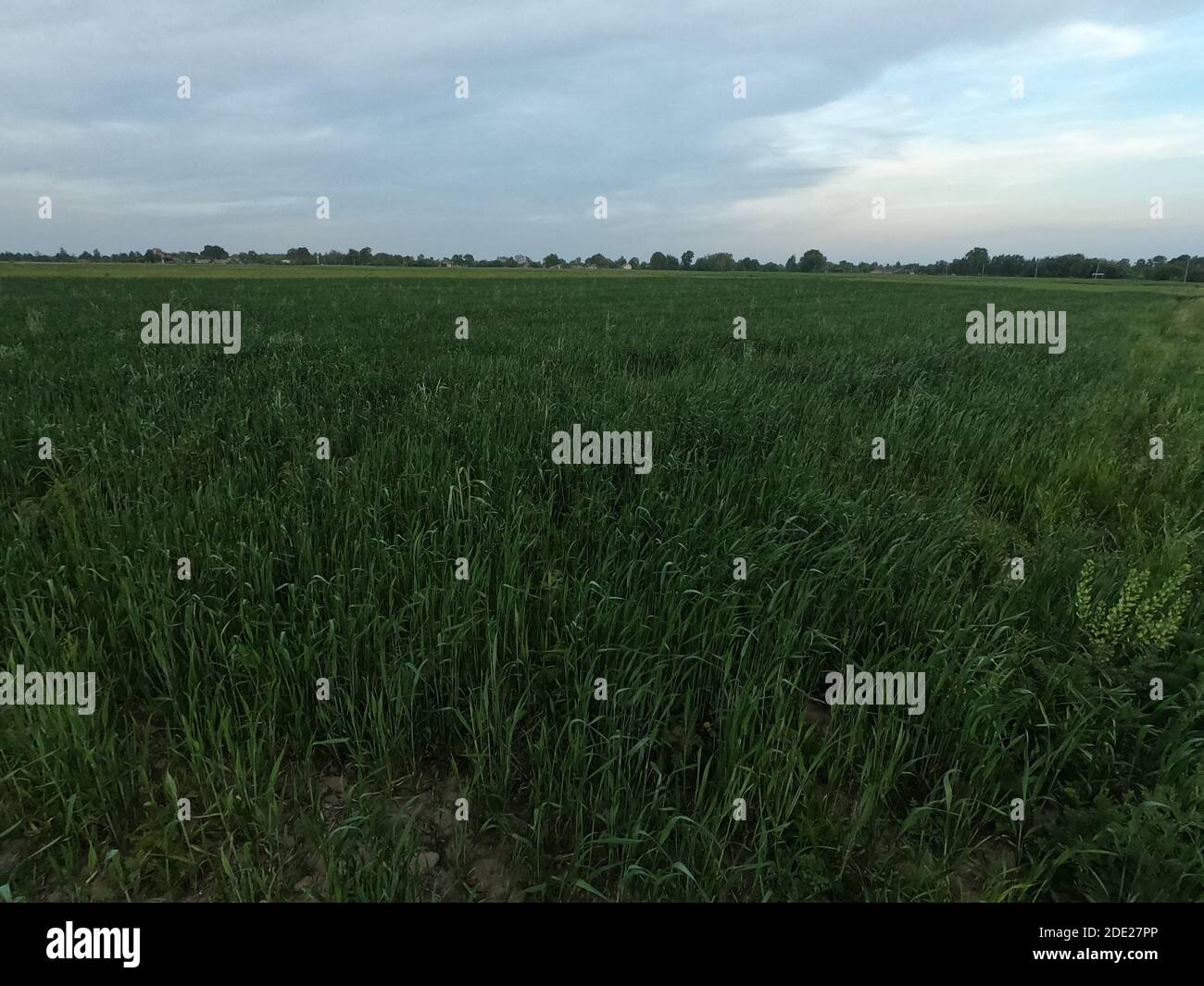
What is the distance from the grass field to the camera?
217 cm

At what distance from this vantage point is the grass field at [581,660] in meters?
2.17

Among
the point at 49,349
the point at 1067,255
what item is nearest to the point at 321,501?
the point at 49,349

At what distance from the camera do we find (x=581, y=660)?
2898 millimetres

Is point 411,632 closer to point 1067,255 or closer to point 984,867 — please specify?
point 984,867

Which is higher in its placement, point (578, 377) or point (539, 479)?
point (578, 377)

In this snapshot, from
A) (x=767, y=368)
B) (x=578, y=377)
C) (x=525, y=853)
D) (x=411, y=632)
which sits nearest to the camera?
(x=525, y=853)

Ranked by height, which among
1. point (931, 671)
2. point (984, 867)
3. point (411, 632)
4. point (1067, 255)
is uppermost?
point (1067, 255)

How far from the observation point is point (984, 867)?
2234mm

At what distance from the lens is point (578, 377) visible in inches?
Result: 308

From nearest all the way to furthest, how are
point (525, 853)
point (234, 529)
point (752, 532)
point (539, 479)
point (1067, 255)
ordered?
point (525, 853), point (234, 529), point (752, 532), point (539, 479), point (1067, 255)

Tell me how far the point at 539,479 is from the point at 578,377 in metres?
3.38

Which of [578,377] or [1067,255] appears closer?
[578,377]
